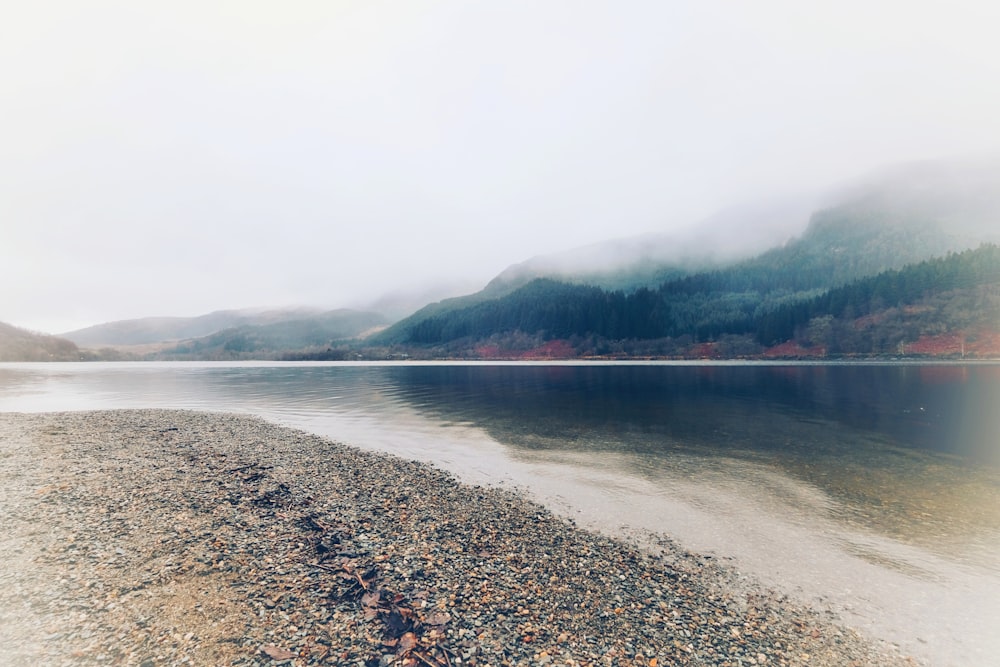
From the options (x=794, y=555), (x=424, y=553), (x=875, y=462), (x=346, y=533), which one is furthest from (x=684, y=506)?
(x=875, y=462)

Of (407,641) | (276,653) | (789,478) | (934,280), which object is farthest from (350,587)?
(934,280)

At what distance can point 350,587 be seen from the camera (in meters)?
11.1

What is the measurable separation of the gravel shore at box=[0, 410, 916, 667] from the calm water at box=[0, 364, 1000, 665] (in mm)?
2383

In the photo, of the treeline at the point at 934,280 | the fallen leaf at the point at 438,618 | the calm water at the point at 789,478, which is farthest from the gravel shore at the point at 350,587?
the treeline at the point at 934,280

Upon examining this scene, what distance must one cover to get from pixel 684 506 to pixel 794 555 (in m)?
5.07

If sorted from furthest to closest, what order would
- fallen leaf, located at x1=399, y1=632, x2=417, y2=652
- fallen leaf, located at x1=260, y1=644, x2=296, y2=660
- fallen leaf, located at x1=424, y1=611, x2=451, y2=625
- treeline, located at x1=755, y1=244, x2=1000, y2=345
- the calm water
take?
treeline, located at x1=755, y1=244, x2=1000, y2=345 → the calm water → fallen leaf, located at x1=424, y1=611, x2=451, y2=625 → fallen leaf, located at x1=399, y1=632, x2=417, y2=652 → fallen leaf, located at x1=260, y1=644, x2=296, y2=660

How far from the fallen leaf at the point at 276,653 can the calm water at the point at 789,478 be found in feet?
38.1

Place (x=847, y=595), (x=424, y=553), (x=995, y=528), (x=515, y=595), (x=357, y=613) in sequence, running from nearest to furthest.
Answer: (x=357, y=613) → (x=515, y=595) → (x=847, y=595) → (x=424, y=553) → (x=995, y=528)

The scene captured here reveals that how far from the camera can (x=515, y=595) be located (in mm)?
10945

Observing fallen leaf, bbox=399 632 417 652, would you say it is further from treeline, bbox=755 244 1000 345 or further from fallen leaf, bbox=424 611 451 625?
treeline, bbox=755 244 1000 345

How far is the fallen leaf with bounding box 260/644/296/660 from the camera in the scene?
8.37 m

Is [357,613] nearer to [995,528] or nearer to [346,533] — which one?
[346,533]

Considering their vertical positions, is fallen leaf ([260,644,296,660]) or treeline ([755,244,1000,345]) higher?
treeline ([755,244,1000,345])

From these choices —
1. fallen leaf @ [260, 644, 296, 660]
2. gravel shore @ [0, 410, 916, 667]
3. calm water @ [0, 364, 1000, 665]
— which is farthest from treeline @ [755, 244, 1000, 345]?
fallen leaf @ [260, 644, 296, 660]
